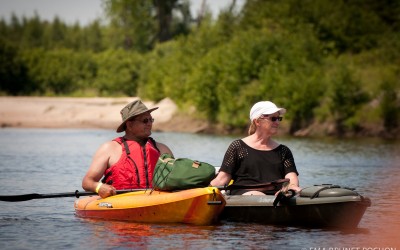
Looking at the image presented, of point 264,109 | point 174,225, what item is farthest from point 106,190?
point 264,109

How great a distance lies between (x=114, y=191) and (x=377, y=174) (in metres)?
10.7

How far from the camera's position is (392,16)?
53.7 metres

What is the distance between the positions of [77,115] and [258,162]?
37991 mm

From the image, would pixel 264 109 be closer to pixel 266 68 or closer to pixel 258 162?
pixel 258 162

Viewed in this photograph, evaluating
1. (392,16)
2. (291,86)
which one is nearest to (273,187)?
(291,86)

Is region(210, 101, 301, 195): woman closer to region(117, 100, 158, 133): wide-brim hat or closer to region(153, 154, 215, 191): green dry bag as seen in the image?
region(153, 154, 215, 191): green dry bag

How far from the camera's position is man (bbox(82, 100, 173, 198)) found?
12.4 meters

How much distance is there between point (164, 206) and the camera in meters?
12.1

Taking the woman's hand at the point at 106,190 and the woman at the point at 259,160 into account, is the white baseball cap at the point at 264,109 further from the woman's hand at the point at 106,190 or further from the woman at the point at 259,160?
the woman's hand at the point at 106,190

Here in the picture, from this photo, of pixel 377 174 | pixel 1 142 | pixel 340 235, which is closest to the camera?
pixel 340 235

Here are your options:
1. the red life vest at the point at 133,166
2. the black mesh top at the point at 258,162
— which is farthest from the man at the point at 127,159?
the black mesh top at the point at 258,162

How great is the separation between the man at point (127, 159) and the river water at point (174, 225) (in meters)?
0.53

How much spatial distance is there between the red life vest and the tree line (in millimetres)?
29617

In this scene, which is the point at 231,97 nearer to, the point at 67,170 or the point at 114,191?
the point at 67,170
